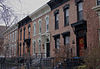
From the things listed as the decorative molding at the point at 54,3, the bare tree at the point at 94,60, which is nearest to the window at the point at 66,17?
the decorative molding at the point at 54,3

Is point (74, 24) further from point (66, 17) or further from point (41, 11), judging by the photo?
point (41, 11)

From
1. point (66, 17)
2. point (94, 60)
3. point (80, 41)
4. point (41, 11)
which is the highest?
point (41, 11)

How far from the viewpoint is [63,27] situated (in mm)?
20562

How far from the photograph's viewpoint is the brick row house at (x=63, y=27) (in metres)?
16.2

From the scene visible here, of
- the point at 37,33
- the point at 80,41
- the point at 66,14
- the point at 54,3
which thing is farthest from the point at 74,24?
the point at 37,33

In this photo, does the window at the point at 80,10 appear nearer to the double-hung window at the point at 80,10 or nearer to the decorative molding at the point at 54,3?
the double-hung window at the point at 80,10

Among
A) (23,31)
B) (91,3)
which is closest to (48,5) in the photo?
(91,3)

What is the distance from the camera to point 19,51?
36969 mm

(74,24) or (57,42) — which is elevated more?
(74,24)

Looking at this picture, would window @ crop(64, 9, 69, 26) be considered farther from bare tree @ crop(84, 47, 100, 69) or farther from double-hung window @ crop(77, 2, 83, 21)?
bare tree @ crop(84, 47, 100, 69)

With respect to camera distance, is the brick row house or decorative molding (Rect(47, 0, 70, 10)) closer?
the brick row house

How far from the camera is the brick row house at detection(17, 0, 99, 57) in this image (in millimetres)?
16172

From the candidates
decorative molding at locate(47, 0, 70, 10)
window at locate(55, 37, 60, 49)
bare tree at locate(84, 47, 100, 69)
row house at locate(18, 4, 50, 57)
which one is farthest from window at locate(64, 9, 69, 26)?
bare tree at locate(84, 47, 100, 69)

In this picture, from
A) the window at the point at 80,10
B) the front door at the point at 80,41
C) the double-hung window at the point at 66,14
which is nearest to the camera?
the front door at the point at 80,41
